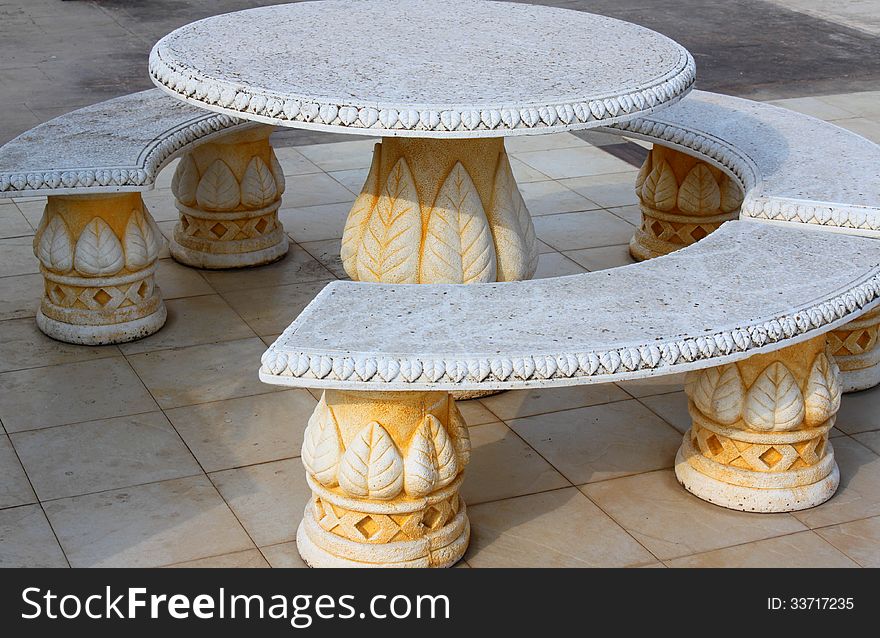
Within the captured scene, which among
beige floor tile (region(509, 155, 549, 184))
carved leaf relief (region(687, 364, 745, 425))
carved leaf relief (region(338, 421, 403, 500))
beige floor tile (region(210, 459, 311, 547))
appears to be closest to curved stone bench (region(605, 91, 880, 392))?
carved leaf relief (region(687, 364, 745, 425))

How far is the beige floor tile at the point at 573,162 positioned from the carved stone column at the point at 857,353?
2348 millimetres

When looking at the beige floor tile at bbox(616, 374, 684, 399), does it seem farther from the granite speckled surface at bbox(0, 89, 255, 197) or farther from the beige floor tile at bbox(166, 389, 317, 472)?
the granite speckled surface at bbox(0, 89, 255, 197)

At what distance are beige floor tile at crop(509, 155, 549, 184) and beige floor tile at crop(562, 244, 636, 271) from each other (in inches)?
37.6

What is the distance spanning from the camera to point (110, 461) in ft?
11.7

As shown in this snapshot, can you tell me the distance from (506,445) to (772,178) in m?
1.14

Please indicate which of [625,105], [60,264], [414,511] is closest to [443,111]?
[625,105]

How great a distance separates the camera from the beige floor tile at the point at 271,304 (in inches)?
177

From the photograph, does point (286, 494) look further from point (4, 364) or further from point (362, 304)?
point (4, 364)

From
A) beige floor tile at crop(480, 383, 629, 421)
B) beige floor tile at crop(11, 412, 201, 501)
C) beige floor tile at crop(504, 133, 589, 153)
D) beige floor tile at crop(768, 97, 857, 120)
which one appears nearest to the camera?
beige floor tile at crop(11, 412, 201, 501)

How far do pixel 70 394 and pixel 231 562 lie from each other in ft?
3.61

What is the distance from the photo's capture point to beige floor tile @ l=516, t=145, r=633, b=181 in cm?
622

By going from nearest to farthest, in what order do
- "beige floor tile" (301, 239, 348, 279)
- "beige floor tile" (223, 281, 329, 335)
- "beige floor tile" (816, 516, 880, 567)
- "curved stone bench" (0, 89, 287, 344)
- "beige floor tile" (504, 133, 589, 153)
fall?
"beige floor tile" (816, 516, 880, 567)
"curved stone bench" (0, 89, 287, 344)
"beige floor tile" (223, 281, 329, 335)
"beige floor tile" (301, 239, 348, 279)
"beige floor tile" (504, 133, 589, 153)

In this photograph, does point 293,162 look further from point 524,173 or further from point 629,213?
point 629,213

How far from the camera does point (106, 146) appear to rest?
4.23 meters
